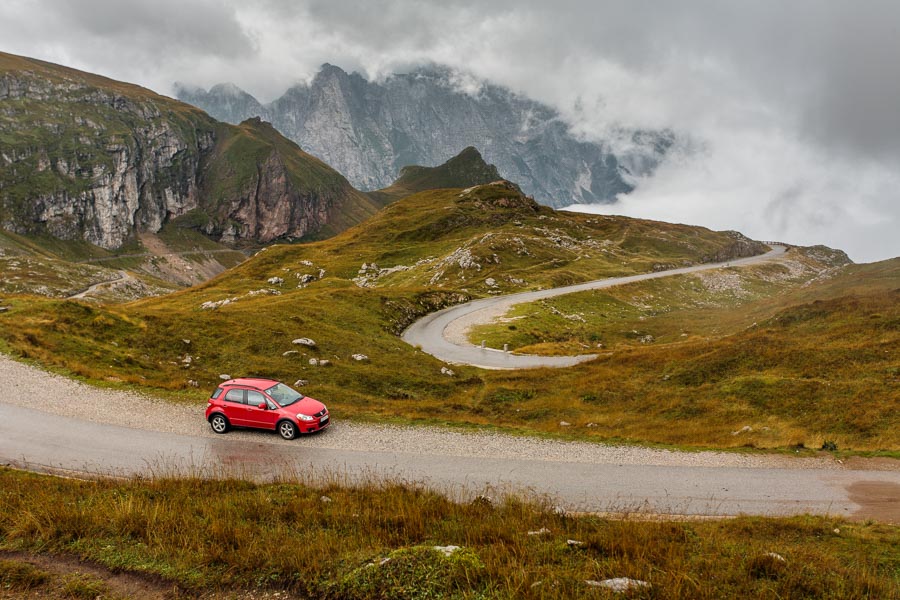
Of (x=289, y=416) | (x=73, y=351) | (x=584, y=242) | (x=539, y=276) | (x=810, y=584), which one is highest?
(x=584, y=242)

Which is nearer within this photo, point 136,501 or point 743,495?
point 136,501

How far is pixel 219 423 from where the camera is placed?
2147cm

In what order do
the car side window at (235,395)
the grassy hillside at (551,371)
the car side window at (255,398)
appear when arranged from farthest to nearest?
the grassy hillside at (551,371), the car side window at (235,395), the car side window at (255,398)

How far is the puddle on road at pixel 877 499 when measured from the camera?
14.5 meters

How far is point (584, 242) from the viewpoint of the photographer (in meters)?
159

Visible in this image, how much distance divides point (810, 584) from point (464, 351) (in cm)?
4713

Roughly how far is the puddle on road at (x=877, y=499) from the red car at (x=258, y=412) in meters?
21.0

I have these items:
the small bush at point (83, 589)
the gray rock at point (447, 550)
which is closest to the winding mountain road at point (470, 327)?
the gray rock at point (447, 550)

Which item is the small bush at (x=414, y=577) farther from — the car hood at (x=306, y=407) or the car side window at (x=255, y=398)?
the car side window at (x=255, y=398)

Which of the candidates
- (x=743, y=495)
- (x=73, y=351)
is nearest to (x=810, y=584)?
(x=743, y=495)

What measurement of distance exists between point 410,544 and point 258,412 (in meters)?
14.3

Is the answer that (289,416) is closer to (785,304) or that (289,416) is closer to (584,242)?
(785,304)

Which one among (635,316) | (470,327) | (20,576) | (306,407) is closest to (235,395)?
(306,407)

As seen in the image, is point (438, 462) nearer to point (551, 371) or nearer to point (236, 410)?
point (236, 410)
